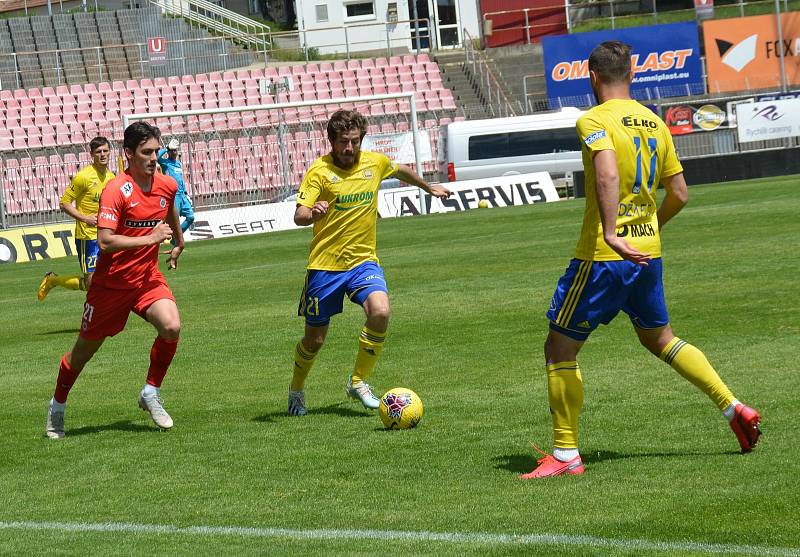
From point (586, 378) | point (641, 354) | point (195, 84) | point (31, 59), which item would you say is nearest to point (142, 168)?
point (586, 378)

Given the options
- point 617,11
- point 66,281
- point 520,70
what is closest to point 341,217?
point 66,281

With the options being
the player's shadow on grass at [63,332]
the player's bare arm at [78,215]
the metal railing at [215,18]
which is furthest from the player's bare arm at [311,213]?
the metal railing at [215,18]

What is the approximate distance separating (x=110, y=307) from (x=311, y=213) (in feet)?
5.06

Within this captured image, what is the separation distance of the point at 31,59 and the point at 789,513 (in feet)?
148

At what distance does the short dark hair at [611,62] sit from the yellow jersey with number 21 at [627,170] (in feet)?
0.42

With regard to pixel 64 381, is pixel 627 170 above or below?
above

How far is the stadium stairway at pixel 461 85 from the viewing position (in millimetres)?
44469

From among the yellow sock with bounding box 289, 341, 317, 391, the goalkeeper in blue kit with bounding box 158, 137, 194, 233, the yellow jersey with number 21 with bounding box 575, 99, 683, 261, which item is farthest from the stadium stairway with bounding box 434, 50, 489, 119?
the yellow jersey with number 21 with bounding box 575, 99, 683, 261

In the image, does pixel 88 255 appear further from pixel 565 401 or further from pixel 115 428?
pixel 565 401

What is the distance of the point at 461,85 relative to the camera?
4725 centimetres

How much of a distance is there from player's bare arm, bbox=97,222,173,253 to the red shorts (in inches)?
15.2

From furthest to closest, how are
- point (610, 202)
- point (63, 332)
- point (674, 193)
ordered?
point (63, 332) < point (674, 193) < point (610, 202)

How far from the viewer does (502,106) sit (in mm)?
45781

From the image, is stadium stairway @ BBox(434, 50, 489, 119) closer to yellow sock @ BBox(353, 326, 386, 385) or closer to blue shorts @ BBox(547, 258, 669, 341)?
yellow sock @ BBox(353, 326, 386, 385)
